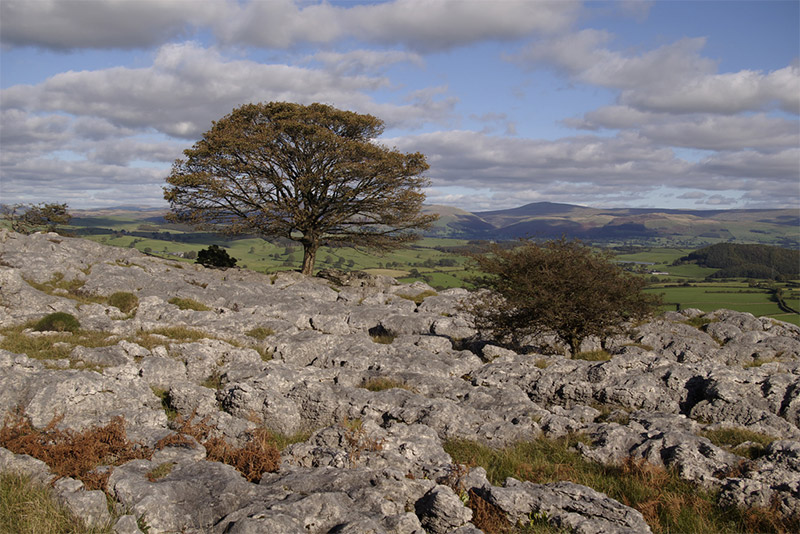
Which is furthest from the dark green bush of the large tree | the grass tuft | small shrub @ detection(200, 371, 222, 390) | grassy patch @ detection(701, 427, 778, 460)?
grassy patch @ detection(701, 427, 778, 460)

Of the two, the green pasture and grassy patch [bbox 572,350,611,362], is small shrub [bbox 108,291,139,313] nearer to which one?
grassy patch [bbox 572,350,611,362]

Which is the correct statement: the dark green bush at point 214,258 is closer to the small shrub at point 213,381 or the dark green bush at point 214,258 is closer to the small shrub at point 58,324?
the small shrub at point 58,324

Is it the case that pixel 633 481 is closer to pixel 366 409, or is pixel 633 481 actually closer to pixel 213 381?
pixel 366 409

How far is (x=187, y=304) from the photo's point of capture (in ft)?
80.0

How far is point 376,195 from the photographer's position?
43.5 metres

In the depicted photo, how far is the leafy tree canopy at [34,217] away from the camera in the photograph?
4822 centimetres

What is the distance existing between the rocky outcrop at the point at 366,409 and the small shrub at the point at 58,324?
51cm

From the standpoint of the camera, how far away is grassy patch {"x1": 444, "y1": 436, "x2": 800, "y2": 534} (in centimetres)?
754

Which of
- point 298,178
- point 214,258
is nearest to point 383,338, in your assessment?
point 298,178

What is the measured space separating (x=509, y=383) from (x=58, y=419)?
11639 mm

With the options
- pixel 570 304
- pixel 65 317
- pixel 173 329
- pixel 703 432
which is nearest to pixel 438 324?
pixel 570 304

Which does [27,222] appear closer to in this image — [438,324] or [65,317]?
[65,317]

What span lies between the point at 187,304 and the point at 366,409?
16.3 metres

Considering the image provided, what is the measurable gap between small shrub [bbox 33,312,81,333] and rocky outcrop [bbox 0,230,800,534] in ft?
1.69
